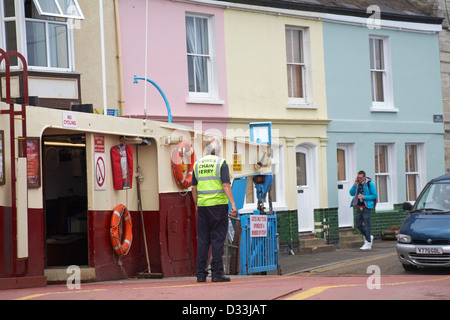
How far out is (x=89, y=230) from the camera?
11766 mm

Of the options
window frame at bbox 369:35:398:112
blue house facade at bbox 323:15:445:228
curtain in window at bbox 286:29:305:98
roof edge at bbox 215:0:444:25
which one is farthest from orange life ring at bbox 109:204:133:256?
window frame at bbox 369:35:398:112

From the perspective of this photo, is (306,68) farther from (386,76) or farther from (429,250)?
(429,250)

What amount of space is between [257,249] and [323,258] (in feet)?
16.6

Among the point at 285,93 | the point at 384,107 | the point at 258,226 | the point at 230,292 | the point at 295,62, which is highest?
the point at 295,62

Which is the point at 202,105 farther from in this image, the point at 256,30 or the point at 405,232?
the point at 405,232

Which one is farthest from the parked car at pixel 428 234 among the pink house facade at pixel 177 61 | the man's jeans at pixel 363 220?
the pink house facade at pixel 177 61

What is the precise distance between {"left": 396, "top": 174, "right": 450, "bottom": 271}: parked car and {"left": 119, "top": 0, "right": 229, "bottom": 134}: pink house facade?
234 inches

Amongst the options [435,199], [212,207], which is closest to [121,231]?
[212,207]

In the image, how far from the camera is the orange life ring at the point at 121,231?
39.3ft

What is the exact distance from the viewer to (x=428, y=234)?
45.5ft

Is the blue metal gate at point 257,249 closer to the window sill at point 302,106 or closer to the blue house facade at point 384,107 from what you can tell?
the window sill at point 302,106

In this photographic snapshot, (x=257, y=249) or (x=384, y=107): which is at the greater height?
(x=384, y=107)

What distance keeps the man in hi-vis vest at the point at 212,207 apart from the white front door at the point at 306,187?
33.7ft
